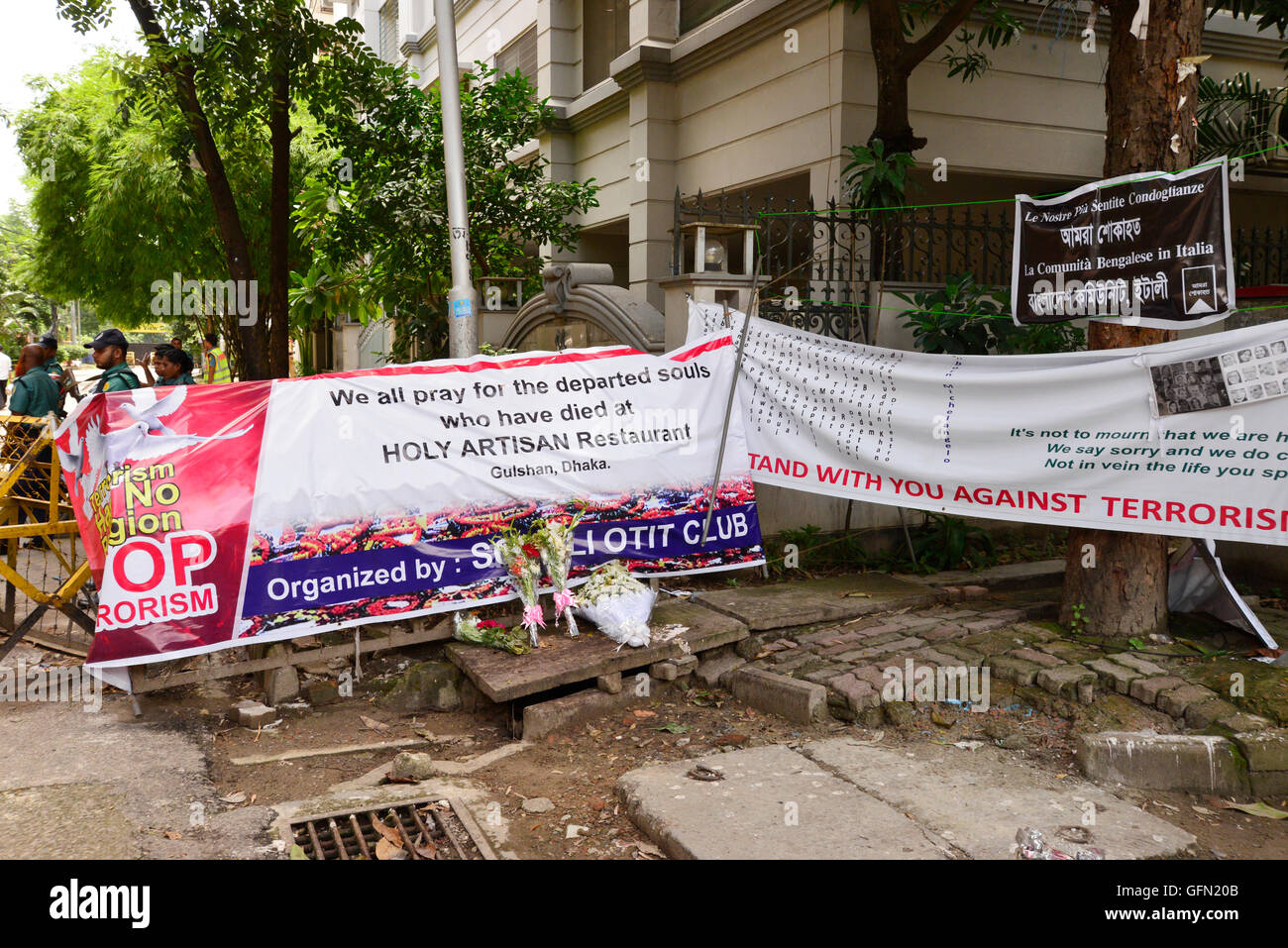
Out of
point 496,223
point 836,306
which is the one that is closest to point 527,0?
point 496,223

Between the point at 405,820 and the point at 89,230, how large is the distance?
20496 mm

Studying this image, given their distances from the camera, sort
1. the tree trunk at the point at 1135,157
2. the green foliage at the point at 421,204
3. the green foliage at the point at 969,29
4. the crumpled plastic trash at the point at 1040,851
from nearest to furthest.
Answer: the crumpled plastic trash at the point at 1040,851 < the tree trunk at the point at 1135,157 < the green foliage at the point at 969,29 < the green foliage at the point at 421,204

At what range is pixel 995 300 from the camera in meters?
7.90

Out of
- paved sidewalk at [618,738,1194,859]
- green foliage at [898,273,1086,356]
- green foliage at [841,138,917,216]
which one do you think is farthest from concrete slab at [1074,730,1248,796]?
green foliage at [841,138,917,216]

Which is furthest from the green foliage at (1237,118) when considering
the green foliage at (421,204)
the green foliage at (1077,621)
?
the green foliage at (1077,621)

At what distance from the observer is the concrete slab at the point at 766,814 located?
3.88 meters

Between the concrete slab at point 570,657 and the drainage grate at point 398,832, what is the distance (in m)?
0.88

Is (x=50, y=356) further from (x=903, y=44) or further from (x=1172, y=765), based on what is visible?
(x=1172, y=765)

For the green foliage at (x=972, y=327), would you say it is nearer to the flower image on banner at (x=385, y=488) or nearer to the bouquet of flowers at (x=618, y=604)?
the flower image on banner at (x=385, y=488)

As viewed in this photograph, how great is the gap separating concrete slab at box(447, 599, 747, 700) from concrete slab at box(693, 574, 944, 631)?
0.82 feet

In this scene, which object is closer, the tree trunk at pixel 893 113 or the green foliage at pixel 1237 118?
the tree trunk at pixel 893 113

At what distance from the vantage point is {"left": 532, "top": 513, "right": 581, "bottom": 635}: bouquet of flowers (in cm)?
596

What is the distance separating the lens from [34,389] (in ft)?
30.9

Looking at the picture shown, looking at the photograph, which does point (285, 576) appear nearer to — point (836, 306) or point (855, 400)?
point (855, 400)
